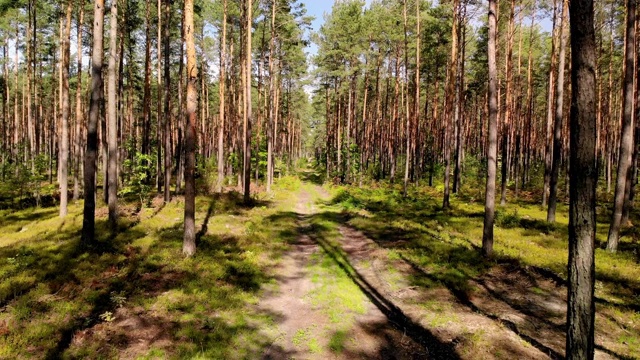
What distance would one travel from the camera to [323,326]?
7422 mm

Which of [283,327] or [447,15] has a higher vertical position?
[447,15]

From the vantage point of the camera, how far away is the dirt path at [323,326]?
254 inches

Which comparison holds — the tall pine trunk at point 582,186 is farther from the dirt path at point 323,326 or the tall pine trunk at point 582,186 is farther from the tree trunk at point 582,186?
the dirt path at point 323,326

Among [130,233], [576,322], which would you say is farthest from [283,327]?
[130,233]

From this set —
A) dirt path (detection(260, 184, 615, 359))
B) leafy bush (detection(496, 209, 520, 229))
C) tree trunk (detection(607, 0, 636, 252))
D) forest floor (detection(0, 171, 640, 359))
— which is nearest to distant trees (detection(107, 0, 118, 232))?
forest floor (detection(0, 171, 640, 359))

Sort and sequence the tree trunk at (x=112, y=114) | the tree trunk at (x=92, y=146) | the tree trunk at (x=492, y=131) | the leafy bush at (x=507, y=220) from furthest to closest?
the leafy bush at (x=507, y=220) < the tree trunk at (x=112, y=114) < the tree trunk at (x=92, y=146) < the tree trunk at (x=492, y=131)

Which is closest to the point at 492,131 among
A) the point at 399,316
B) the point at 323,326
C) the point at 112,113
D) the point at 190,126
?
the point at 399,316

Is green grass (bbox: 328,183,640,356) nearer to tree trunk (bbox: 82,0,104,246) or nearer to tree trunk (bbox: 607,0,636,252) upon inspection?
tree trunk (bbox: 607,0,636,252)

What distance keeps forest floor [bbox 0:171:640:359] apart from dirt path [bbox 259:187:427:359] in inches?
1.4

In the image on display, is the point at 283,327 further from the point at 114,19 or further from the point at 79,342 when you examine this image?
the point at 114,19

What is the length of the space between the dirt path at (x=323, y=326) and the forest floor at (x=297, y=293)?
0.12ft

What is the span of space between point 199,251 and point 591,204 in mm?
10350

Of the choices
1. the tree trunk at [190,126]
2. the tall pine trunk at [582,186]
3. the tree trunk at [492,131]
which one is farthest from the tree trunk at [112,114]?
the tall pine trunk at [582,186]

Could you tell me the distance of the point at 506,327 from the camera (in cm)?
718
